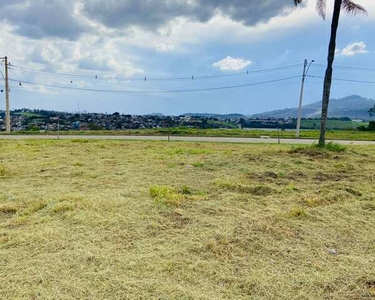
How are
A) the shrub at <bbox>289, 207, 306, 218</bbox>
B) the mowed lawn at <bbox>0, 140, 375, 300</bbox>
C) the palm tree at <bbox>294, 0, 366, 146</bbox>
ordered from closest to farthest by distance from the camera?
the mowed lawn at <bbox>0, 140, 375, 300</bbox> < the shrub at <bbox>289, 207, 306, 218</bbox> < the palm tree at <bbox>294, 0, 366, 146</bbox>

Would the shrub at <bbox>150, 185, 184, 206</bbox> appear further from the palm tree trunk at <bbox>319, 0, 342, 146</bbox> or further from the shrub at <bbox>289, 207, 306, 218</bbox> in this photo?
the palm tree trunk at <bbox>319, 0, 342, 146</bbox>

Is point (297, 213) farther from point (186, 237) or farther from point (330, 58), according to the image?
Answer: point (330, 58)

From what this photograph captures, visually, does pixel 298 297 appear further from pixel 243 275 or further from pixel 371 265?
pixel 371 265

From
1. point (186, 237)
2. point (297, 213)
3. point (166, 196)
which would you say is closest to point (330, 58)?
point (297, 213)

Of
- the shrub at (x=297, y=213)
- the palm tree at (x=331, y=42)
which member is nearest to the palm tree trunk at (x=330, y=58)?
the palm tree at (x=331, y=42)

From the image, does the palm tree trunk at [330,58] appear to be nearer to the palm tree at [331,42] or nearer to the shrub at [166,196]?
the palm tree at [331,42]

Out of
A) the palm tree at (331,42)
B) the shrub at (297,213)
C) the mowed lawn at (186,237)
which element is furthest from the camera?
the palm tree at (331,42)

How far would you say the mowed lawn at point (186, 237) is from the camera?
2771mm

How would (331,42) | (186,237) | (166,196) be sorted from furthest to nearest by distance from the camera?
1. (331,42)
2. (166,196)
3. (186,237)

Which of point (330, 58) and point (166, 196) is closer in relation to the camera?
point (166, 196)

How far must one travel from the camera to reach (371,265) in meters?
3.19

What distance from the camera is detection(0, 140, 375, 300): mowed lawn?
2.77m

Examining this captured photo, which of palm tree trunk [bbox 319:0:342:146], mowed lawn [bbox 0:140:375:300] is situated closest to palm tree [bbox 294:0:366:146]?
palm tree trunk [bbox 319:0:342:146]

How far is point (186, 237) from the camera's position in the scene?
3803 mm
